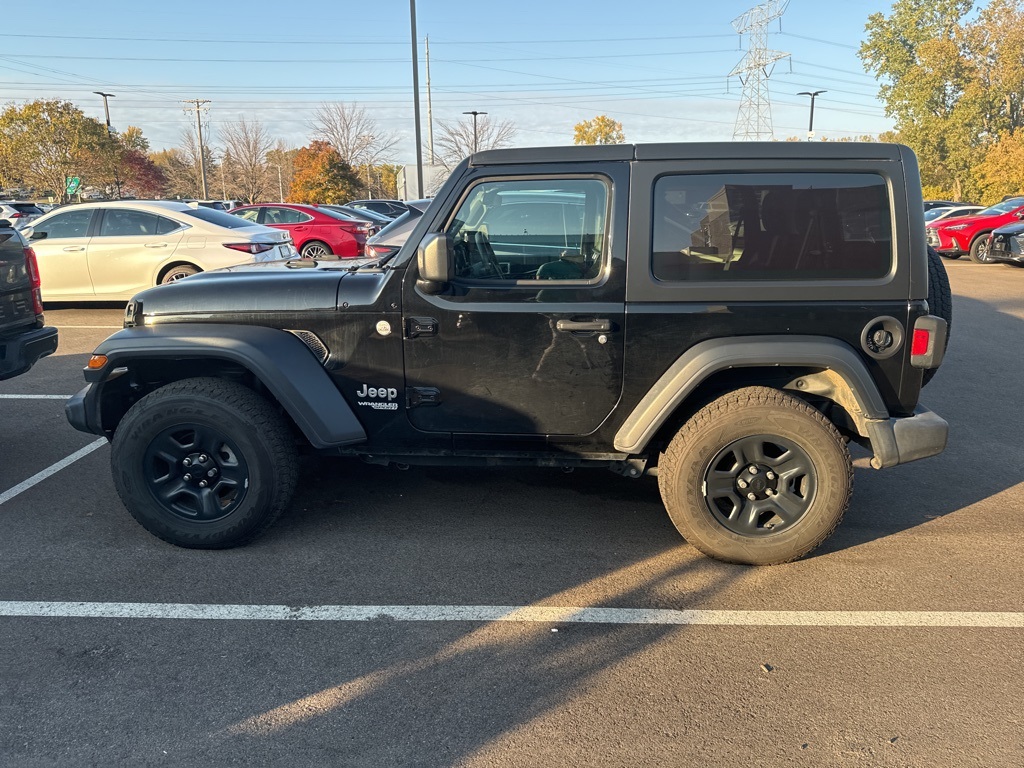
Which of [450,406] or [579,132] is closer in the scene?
[450,406]

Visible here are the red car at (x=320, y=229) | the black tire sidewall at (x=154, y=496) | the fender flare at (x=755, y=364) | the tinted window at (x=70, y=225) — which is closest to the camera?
the fender flare at (x=755, y=364)

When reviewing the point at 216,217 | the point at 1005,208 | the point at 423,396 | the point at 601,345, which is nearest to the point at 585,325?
the point at 601,345

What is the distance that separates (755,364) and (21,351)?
15.1 ft

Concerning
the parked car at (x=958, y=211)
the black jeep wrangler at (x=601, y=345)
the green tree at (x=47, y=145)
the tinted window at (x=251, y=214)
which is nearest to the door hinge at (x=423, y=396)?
the black jeep wrangler at (x=601, y=345)

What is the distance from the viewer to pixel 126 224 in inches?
401

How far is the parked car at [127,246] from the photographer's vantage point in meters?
10.0

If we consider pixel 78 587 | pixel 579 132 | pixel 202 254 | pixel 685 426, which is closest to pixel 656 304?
pixel 685 426

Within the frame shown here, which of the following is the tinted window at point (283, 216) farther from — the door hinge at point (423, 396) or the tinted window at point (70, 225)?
the door hinge at point (423, 396)

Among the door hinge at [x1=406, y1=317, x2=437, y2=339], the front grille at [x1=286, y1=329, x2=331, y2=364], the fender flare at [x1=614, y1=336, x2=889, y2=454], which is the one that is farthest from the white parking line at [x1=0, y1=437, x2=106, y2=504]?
the fender flare at [x1=614, y1=336, x2=889, y2=454]

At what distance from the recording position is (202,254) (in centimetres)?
998

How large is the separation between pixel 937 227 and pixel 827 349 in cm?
1883

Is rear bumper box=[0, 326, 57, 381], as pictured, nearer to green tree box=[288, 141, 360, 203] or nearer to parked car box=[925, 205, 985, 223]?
parked car box=[925, 205, 985, 223]

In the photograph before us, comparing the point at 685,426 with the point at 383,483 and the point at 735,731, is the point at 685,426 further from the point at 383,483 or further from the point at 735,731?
the point at 383,483

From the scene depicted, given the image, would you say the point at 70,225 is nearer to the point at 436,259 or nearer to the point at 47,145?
the point at 436,259
